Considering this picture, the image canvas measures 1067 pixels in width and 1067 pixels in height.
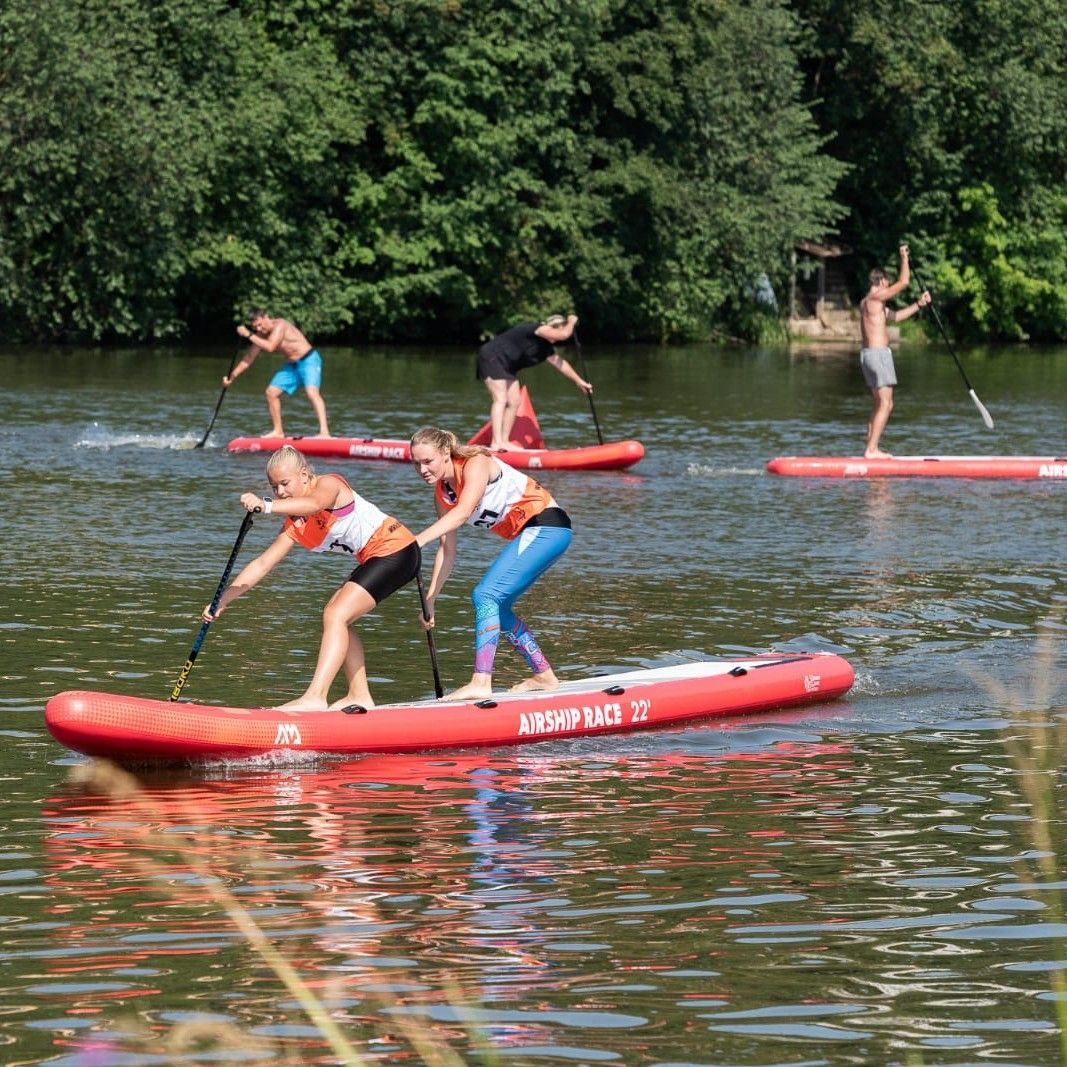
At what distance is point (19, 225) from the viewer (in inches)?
1740

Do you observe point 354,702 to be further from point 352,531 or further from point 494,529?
point 494,529

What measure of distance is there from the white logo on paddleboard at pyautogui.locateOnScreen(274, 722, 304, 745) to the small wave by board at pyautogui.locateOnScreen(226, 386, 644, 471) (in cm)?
1311

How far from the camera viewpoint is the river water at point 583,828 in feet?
22.5

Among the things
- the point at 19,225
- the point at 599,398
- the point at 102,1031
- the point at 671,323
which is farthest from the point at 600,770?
the point at 671,323

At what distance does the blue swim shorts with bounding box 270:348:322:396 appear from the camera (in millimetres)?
25984

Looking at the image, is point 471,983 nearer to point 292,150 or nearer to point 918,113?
point 292,150

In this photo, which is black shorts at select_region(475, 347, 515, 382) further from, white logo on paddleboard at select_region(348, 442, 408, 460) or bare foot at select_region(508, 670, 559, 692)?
bare foot at select_region(508, 670, 559, 692)

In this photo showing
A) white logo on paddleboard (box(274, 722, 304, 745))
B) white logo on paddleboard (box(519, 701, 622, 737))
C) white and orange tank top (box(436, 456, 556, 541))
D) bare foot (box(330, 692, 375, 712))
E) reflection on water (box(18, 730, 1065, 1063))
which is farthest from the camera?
white and orange tank top (box(436, 456, 556, 541))

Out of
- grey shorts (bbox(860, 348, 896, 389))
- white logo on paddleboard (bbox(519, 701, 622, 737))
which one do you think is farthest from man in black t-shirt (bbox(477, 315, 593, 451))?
white logo on paddleboard (bbox(519, 701, 622, 737))

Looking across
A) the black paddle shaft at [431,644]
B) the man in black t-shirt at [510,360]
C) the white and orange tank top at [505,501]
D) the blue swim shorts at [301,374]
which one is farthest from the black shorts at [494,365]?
the black paddle shaft at [431,644]

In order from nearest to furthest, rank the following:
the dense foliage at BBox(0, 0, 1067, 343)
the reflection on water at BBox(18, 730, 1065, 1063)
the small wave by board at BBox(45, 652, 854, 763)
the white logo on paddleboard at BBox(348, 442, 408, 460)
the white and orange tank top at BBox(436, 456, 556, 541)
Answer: the reflection on water at BBox(18, 730, 1065, 1063)
the small wave by board at BBox(45, 652, 854, 763)
the white and orange tank top at BBox(436, 456, 556, 541)
the white logo on paddleboard at BBox(348, 442, 408, 460)
the dense foliage at BBox(0, 0, 1067, 343)

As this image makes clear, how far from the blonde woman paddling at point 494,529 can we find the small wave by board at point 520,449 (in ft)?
38.3

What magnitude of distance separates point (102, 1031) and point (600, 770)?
15.3 ft

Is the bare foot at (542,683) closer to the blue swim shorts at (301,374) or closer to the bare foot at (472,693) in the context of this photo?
the bare foot at (472,693)
